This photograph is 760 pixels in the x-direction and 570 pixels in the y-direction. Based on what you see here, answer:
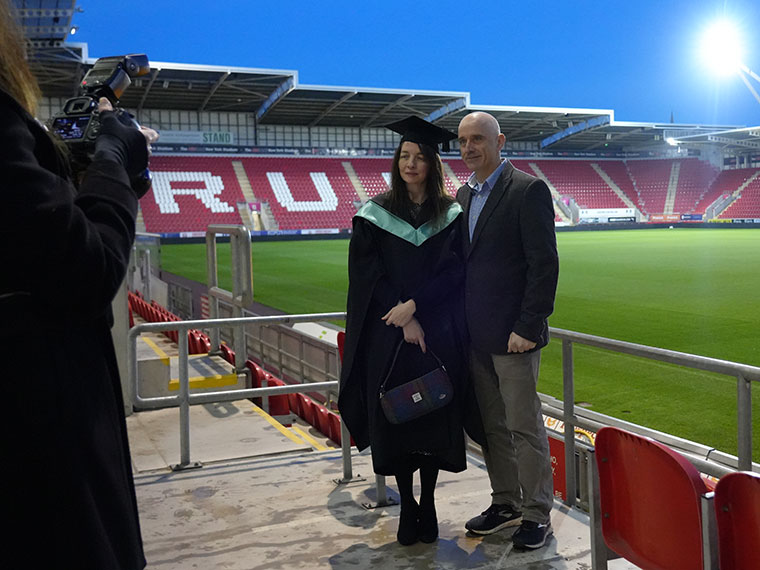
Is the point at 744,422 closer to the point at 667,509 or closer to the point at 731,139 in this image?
the point at 667,509

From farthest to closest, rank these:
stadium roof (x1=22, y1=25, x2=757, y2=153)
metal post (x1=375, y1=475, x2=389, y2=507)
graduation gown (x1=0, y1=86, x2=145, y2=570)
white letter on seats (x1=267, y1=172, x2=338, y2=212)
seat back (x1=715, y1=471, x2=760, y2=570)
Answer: white letter on seats (x1=267, y1=172, x2=338, y2=212) → stadium roof (x1=22, y1=25, x2=757, y2=153) → metal post (x1=375, y1=475, x2=389, y2=507) → seat back (x1=715, y1=471, x2=760, y2=570) → graduation gown (x1=0, y1=86, x2=145, y2=570)

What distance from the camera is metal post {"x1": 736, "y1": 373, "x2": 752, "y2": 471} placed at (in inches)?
104

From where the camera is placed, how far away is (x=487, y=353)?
10.6ft

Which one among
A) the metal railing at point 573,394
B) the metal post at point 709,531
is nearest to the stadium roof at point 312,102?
the metal railing at point 573,394

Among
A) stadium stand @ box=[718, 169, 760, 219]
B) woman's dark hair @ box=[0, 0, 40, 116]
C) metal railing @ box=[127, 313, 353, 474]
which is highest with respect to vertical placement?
stadium stand @ box=[718, 169, 760, 219]

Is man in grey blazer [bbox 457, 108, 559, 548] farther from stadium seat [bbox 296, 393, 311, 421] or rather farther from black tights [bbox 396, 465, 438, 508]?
stadium seat [bbox 296, 393, 311, 421]

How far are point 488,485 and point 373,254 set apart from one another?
1678mm

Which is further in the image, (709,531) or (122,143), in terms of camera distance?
(709,531)

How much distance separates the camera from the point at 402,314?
294 cm

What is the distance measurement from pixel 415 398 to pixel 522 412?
0.51 metres

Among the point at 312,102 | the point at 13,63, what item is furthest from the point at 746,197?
the point at 13,63

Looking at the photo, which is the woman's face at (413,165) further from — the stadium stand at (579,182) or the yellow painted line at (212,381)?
the stadium stand at (579,182)

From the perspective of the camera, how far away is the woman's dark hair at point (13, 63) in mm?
1084

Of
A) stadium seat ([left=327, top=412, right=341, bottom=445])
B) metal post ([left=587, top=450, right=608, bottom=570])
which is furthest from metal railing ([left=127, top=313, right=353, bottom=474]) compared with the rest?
stadium seat ([left=327, top=412, right=341, bottom=445])
